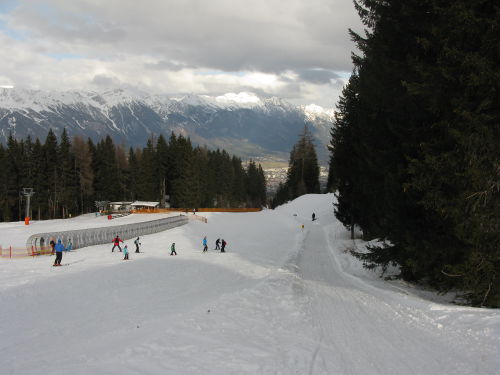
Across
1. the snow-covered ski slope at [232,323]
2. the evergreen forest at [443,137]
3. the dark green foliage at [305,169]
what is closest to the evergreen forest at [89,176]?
the dark green foliage at [305,169]

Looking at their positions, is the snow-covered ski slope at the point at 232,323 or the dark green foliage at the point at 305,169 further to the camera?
the dark green foliage at the point at 305,169

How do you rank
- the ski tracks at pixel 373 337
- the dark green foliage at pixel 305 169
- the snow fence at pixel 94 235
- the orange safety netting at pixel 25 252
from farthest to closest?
the dark green foliage at pixel 305 169, the snow fence at pixel 94 235, the orange safety netting at pixel 25 252, the ski tracks at pixel 373 337

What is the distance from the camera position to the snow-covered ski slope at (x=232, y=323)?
358 inches

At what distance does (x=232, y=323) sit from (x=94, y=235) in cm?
3003

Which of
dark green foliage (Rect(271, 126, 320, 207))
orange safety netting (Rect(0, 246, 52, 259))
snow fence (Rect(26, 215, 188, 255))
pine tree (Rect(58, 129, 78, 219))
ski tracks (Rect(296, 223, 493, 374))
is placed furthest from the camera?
dark green foliage (Rect(271, 126, 320, 207))

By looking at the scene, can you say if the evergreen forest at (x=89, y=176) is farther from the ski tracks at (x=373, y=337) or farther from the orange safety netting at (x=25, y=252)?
the ski tracks at (x=373, y=337)

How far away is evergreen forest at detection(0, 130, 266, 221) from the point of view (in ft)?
239

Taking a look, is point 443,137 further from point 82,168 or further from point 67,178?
point 82,168

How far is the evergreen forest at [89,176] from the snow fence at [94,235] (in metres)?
33.2

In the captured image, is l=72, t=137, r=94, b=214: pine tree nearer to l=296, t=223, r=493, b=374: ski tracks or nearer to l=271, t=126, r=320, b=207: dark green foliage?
l=271, t=126, r=320, b=207: dark green foliage

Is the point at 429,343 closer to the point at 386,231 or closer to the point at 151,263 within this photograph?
the point at 386,231

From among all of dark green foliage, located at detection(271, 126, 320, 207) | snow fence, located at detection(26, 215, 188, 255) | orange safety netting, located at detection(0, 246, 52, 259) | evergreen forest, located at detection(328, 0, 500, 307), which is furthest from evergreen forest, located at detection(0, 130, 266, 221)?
evergreen forest, located at detection(328, 0, 500, 307)

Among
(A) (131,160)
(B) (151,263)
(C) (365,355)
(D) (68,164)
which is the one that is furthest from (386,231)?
(A) (131,160)

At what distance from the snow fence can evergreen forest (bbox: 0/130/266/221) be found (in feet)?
109
